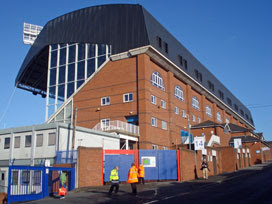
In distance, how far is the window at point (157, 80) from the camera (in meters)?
42.2

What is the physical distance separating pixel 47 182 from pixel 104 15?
3075 centimetres

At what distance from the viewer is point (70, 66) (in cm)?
4756

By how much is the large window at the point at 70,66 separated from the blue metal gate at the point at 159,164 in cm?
2185

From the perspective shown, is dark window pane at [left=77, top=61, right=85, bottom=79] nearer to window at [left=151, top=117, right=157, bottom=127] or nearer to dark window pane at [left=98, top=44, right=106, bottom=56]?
dark window pane at [left=98, top=44, right=106, bottom=56]

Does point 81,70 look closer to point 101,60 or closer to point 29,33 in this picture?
point 101,60

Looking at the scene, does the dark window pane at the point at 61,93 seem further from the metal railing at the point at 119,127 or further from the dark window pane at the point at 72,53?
the metal railing at the point at 119,127

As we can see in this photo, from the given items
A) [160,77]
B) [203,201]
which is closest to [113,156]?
[203,201]

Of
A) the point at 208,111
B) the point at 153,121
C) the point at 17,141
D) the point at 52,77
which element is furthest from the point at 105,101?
the point at 208,111

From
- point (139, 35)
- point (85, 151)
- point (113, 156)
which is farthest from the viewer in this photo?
point (139, 35)

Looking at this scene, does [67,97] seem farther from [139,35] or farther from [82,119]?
[139,35]

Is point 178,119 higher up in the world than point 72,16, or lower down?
lower down

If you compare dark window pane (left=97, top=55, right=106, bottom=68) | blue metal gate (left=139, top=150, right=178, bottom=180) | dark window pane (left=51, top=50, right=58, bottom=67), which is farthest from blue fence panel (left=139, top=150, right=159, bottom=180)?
dark window pane (left=51, top=50, right=58, bottom=67)

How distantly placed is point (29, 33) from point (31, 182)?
59.4 meters

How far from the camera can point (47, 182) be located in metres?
18.4
